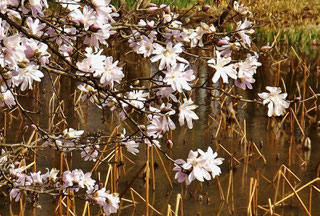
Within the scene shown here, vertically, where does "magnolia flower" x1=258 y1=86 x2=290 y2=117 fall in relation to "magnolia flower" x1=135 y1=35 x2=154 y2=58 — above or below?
below

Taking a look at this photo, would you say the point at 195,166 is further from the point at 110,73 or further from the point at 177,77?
the point at 110,73

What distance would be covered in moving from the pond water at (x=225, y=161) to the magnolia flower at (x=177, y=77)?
230cm

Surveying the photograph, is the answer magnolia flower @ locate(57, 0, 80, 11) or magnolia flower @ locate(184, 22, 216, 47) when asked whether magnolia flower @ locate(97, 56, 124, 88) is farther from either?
magnolia flower @ locate(184, 22, 216, 47)

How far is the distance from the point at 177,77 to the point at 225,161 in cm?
436

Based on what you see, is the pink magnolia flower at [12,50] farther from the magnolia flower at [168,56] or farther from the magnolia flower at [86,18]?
the magnolia flower at [168,56]

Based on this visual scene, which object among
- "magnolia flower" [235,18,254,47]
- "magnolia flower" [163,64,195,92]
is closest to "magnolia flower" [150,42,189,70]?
"magnolia flower" [163,64,195,92]

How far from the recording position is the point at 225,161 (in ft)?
22.0

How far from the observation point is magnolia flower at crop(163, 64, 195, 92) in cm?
240

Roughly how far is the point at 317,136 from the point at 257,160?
1.25 metres

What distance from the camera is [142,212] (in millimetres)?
5191

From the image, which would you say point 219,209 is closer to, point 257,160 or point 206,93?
point 257,160

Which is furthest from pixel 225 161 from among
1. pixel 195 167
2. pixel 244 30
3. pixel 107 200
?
pixel 195 167

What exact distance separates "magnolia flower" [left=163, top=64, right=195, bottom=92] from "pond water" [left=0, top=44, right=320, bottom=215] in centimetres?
230

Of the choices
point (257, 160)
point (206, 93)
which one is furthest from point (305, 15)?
point (257, 160)
